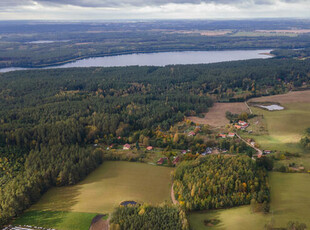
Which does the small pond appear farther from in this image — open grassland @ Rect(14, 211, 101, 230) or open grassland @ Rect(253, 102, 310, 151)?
open grassland @ Rect(14, 211, 101, 230)

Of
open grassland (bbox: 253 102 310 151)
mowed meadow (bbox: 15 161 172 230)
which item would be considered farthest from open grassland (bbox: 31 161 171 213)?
open grassland (bbox: 253 102 310 151)

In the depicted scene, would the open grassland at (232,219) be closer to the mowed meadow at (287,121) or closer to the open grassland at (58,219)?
the open grassland at (58,219)

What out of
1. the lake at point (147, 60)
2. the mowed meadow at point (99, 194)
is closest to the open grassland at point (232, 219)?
the mowed meadow at point (99, 194)

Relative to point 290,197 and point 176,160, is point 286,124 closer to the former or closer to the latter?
point 290,197

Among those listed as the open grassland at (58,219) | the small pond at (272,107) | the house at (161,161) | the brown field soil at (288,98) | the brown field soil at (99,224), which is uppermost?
the brown field soil at (288,98)

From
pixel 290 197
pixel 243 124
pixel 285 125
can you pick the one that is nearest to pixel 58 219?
pixel 290 197

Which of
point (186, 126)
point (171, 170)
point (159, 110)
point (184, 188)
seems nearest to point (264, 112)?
point (186, 126)
